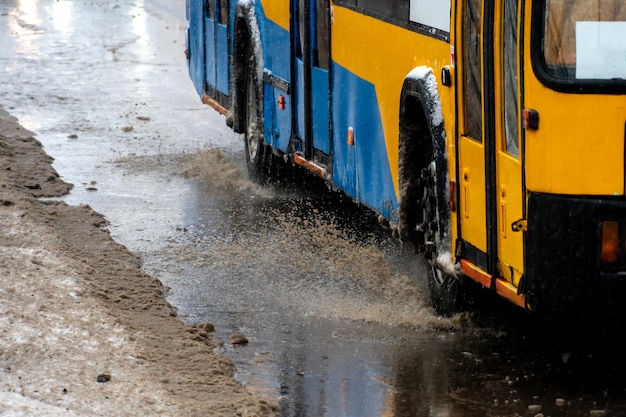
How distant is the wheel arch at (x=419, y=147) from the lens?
7574 mm

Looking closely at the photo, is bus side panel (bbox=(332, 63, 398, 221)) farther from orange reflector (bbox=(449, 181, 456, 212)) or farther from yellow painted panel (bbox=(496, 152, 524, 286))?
yellow painted panel (bbox=(496, 152, 524, 286))

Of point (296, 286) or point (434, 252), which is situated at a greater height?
point (434, 252)

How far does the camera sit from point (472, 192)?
7199mm

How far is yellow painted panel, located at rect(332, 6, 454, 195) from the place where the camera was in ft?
25.2

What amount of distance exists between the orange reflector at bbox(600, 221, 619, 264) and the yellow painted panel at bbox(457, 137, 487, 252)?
0.89 m

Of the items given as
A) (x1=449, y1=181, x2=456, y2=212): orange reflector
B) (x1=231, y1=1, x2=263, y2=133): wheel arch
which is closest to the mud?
(x1=449, y1=181, x2=456, y2=212): orange reflector

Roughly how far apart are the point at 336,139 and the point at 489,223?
318 cm

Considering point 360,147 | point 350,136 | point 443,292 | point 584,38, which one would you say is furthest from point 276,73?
point 584,38

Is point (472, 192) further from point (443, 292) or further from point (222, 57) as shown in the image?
point (222, 57)

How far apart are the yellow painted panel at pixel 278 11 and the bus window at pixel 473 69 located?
164 inches

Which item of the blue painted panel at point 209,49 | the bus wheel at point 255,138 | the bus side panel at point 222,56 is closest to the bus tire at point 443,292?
the bus wheel at point 255,138

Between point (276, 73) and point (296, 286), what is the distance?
9.54 ft

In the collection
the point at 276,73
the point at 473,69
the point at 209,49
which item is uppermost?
the point at 473,69

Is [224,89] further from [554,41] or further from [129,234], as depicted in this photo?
[554,41]
